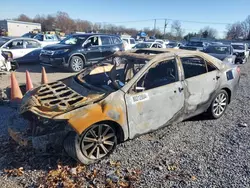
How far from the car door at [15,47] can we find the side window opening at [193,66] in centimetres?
1010

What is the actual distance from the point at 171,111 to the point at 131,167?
1280mm

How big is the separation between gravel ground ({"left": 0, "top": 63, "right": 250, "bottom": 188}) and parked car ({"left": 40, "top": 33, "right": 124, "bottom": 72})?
6.14 meters

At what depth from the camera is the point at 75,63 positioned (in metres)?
10.7

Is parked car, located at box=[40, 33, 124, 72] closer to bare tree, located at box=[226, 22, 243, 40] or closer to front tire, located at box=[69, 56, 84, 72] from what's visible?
front tire, located at box=[69, 56, 84, 72]

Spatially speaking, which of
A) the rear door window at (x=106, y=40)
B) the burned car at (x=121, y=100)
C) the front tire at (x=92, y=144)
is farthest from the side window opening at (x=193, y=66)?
the rear door window at (x=106, y=40)

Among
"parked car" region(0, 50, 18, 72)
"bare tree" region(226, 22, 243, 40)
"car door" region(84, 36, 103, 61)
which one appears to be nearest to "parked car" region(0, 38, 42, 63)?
"parked car" region(0, 50, 18, 72)

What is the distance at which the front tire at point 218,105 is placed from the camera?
4839mm

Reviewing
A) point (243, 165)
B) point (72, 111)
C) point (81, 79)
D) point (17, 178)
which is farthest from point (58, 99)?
point (243, 165)

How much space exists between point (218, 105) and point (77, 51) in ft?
24.2

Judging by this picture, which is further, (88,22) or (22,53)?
(88,22)

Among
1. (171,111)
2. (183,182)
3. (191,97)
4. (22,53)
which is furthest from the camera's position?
(22,53)

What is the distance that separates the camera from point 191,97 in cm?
425

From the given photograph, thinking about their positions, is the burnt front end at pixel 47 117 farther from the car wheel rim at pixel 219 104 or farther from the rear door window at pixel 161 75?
the car wheel rim at pixel 219 104

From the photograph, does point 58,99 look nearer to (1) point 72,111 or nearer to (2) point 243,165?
(1) point 72,111
